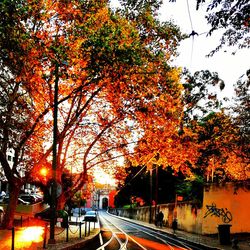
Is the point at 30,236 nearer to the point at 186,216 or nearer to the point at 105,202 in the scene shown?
the point at 186,216

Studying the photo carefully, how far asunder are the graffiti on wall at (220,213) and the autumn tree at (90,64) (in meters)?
6.42

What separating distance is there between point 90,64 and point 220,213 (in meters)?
14.4

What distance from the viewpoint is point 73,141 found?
29406 mm

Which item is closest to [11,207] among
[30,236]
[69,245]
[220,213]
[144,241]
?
[30,236]

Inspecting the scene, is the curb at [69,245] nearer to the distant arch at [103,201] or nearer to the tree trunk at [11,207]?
the tree trunk at [11,207]

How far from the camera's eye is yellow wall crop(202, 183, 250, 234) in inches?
1016

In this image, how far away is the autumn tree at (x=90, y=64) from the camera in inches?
656

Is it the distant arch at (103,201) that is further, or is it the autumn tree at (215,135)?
the distant arch at (103,201)

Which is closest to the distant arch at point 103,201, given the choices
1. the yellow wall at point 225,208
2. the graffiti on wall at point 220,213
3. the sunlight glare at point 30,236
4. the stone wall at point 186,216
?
the stone wall at point 186,216

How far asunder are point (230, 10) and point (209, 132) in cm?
2141

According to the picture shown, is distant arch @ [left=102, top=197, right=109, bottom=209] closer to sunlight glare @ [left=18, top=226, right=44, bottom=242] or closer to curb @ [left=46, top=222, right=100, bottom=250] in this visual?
sunlight glare @ [left=18, top=226, right=44, bottom=242]

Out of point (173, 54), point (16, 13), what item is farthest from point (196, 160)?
point (16, 13)

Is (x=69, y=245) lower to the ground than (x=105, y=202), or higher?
higher

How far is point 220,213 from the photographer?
88.2ft
